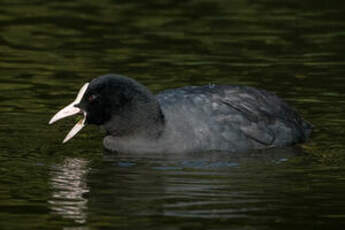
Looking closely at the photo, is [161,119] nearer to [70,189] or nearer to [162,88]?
[70,189]

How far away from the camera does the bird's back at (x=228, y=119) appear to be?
12734 millimetres

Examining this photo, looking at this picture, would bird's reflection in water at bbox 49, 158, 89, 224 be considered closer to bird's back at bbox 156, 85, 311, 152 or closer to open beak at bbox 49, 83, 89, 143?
open beak at bbox 49, 83, 89, 143

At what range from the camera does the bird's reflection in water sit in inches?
406

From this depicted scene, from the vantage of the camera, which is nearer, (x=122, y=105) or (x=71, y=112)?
(x=71, y=112)

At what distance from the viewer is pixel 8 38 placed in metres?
19.3

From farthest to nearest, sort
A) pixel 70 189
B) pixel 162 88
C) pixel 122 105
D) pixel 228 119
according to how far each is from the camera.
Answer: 1. pixel 162 88
2. pixel 228 119
3. pixel 122 105
4. pixel 70 189

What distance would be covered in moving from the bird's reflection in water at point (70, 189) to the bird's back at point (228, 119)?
1165 mm

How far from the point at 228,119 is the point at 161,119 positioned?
742 mm

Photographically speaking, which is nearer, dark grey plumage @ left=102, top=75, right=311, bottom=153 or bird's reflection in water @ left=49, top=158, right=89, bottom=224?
bird's reflection in water @ left=49, top=158, right=89, bottom=224

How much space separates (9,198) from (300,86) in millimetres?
6089

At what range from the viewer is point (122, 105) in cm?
1277

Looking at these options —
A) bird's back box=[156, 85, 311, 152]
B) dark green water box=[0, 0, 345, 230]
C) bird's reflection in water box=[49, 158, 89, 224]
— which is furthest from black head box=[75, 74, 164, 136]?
bird's reflection in water box=[49, 158, 89, 224]

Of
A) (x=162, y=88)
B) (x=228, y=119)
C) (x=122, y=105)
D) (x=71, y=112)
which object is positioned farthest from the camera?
(x=162, y=88)

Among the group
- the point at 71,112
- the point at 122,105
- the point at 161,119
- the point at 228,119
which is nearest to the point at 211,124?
the point at 228,119
